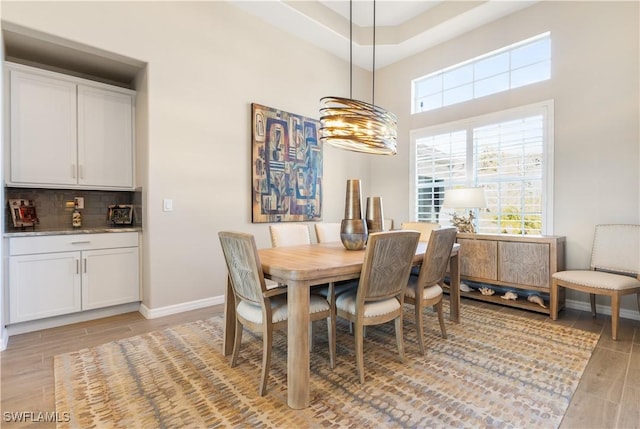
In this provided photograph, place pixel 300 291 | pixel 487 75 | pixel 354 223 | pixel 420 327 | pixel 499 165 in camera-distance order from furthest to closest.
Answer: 1. pixel 487 75
2. pixel 499 165
3. pixel 354 223
4. pixel 420 327
5. pixel 300 291

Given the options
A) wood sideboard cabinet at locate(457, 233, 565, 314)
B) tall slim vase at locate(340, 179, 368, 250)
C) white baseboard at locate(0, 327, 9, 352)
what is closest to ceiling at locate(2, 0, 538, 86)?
tall slim vase at locate(340, 179, 368, 250)

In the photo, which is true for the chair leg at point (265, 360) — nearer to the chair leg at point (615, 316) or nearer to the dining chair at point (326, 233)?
the dining chair at point (326, 233)

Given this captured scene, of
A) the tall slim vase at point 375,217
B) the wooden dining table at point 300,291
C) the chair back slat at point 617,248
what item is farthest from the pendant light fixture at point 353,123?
the chair back slat at point 617,248

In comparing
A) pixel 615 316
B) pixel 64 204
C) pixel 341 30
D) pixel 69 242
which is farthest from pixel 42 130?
pixel 615 316

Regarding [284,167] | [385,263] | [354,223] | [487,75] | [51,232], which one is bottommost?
[385,263]

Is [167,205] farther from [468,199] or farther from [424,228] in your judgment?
[468,199]

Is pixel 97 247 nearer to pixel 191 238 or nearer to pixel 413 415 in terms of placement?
pixel 191 238

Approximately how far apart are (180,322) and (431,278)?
2354 mm

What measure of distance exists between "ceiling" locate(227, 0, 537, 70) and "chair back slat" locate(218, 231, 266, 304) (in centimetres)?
310

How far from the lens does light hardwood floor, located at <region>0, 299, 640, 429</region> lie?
1696 millimetres

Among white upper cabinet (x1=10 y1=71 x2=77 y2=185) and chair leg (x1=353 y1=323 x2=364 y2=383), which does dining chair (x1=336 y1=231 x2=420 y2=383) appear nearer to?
chair leg (x1=353 y1=323 x2=364 y2=383)

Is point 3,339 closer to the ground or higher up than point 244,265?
closer to the ground

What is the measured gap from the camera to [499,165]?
3.99 metres

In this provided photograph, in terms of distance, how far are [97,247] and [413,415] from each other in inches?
124
